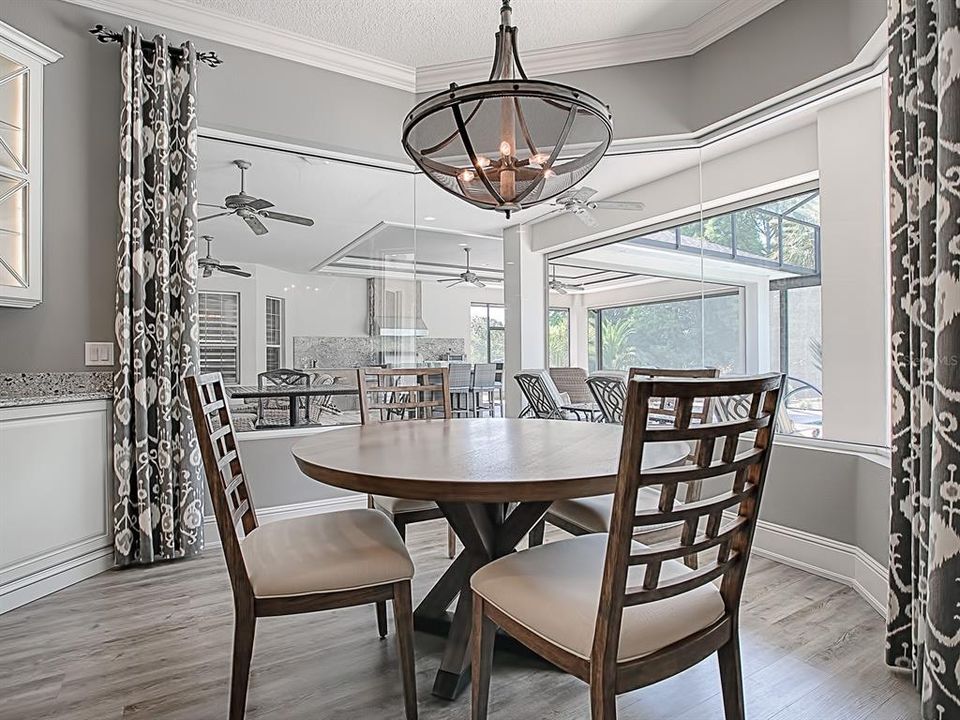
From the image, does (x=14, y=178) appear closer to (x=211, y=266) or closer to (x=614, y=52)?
(x=211, y=266)

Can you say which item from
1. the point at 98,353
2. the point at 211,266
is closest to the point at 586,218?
the point at 211,266

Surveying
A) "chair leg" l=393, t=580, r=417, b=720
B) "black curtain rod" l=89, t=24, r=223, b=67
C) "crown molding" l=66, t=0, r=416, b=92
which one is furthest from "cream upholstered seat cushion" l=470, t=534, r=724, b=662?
"crown molding" l=66, t=0, r=416, b=92

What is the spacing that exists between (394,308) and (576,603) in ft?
11.3

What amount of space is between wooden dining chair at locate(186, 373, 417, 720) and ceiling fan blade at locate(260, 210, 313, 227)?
91.6 inches

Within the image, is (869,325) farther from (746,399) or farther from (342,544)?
(342,544)

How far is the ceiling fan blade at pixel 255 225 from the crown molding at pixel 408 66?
97 centimetres

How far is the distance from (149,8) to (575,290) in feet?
12.4

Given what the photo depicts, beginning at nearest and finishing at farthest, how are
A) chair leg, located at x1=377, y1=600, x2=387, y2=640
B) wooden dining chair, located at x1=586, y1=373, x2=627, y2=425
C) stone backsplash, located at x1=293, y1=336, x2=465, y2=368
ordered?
chair leg, located at x1=377, y1=600, x2=387, y2=640 < stone backsplash, located at x1=293, y1=336, x2=465, y2=368 < wooden dining chair, located at x1=586, y1=373, x2=627, y2=425

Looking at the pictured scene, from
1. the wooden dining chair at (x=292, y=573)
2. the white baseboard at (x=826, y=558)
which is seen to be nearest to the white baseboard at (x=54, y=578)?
the wooden dining chair at (x=292, y=573)

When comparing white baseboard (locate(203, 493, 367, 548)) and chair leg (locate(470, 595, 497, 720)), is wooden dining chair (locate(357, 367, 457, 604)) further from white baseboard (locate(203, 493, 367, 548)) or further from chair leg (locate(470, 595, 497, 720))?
white baseboard (locate(203, 493, 367, 548))

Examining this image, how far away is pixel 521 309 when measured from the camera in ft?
19.1

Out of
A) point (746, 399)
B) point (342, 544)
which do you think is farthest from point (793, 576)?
point (342, 544)

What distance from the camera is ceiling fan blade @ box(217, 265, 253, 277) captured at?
3730 millimetres

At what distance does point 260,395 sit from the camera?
3.82m
